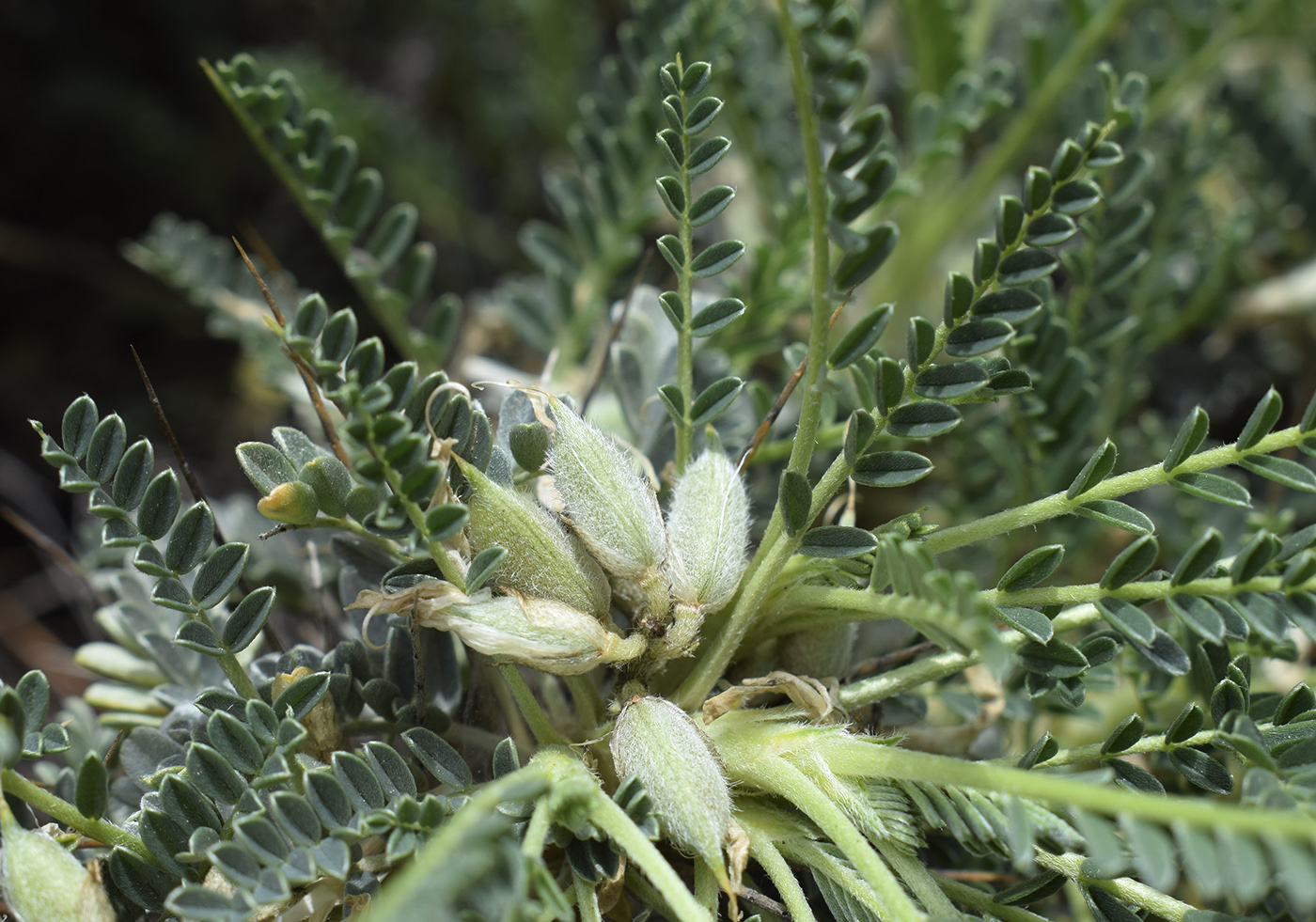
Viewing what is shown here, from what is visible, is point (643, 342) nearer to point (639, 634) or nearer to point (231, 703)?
point (639, 634)

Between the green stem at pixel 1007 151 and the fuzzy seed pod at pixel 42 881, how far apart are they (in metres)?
1.43

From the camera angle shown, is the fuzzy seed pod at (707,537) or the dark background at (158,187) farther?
the dark background at (158,187)

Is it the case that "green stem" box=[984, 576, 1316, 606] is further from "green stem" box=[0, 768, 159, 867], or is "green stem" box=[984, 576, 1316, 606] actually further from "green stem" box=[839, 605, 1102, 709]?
"green stem" box=[0, 768, 159, 867]

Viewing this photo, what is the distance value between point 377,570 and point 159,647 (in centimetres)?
30

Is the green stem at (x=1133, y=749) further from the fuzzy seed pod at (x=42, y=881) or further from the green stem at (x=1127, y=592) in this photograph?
the fuzzy seed pod at (x=42, y=881)

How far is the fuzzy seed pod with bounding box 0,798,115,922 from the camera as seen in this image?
0.70 metres

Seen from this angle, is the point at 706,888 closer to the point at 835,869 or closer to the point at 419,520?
the point at 835,869

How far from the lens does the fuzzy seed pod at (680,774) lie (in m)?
0.74

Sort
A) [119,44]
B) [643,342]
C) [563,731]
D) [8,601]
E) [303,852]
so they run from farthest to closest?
[119,44] → [8,601] → [643,342] → [563,731] → [303,852]

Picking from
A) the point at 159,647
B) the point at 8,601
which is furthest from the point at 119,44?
the point at 159,647

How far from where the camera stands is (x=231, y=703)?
0.81 metres

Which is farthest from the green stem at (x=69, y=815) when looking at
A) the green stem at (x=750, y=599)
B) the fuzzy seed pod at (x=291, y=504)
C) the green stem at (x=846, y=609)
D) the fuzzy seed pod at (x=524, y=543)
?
the green stem at (x=846, y=609)

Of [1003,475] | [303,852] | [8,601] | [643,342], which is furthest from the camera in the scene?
[8,601]

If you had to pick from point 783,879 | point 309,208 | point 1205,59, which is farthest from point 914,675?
point 1205,59
